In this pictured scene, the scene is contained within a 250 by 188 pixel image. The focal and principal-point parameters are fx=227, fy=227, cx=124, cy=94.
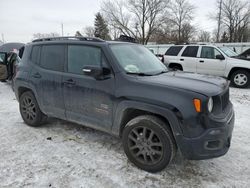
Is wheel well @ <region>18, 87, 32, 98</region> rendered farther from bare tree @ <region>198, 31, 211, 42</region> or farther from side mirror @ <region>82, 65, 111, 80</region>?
bare tree @ <region>198, 31, 211, 42</region>

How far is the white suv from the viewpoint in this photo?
8.94 metres

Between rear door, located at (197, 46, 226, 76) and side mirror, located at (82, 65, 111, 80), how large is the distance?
7.18 m

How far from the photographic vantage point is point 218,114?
284cm

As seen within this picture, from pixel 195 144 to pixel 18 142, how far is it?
3010 millimetres

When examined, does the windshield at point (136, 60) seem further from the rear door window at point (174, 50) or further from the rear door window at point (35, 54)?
the rear door window at point (174, 50)

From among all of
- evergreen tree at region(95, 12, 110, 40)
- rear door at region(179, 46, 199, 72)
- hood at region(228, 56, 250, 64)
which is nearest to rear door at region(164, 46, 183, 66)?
rear door at region(179, 46, 199, 72)

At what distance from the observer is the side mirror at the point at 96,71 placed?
3217 mm

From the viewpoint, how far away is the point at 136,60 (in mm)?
3744

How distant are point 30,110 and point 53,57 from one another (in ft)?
4.21

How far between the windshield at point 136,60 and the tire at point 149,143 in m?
0.81

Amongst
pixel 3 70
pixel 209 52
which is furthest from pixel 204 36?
pixel 3 70

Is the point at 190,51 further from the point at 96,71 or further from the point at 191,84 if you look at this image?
the point at 96,71

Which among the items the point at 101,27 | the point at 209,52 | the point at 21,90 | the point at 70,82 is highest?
the point at 101,27

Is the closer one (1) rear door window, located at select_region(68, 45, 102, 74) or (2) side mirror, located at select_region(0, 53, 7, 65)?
(1) rear door window, located at select_region(68, 45, 102, 74)
